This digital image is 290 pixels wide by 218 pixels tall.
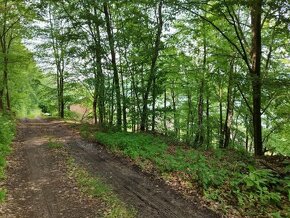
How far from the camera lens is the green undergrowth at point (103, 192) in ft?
19.6

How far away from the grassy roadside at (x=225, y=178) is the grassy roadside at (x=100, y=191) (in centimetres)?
177

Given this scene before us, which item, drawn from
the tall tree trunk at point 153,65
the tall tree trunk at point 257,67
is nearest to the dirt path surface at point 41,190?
the tall tree trunk at point 153,65

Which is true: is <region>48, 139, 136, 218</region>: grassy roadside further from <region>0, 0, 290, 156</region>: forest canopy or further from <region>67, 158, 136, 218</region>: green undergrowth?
<region>0, 0, 290, 156</region>: forest canopy

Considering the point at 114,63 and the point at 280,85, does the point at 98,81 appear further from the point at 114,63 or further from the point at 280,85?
A: the point at 280,85

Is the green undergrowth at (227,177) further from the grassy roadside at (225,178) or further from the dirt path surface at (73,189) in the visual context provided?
the dirt path surface at (73,189)

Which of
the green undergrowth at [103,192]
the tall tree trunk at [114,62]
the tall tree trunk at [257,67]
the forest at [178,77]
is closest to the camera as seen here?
the green undergrowth at [103,192]

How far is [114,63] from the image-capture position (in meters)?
14.6

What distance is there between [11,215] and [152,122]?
9540mm

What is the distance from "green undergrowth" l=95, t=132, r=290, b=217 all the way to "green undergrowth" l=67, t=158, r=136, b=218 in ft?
6.07

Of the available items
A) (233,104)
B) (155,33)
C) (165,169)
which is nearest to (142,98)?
(155,33)

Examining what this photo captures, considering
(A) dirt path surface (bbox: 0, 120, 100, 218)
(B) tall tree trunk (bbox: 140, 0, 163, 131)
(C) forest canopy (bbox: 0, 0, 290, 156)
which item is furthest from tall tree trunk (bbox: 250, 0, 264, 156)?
(A) dirt path surface (bbox: 0, 120, 100, 218)

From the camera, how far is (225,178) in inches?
302

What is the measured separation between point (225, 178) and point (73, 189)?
13.7ft

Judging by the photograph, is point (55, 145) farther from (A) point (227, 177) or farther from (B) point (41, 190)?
(A) point (227, 177)
